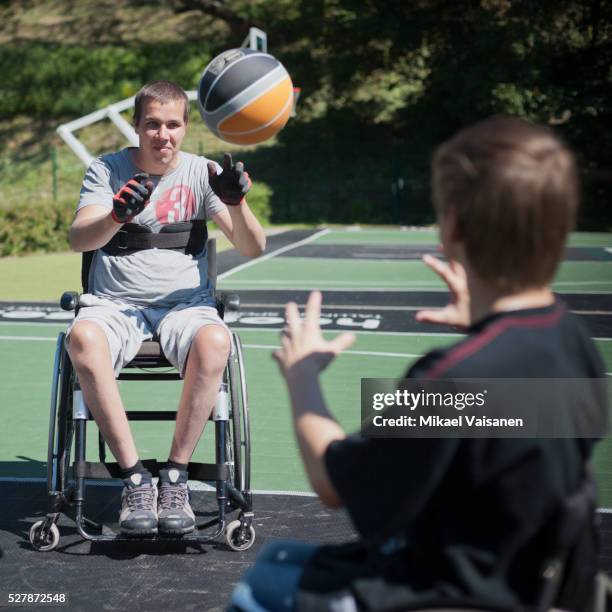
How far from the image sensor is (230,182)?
411cm

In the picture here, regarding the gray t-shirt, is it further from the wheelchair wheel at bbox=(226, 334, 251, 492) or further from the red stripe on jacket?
the red stripe on jacket

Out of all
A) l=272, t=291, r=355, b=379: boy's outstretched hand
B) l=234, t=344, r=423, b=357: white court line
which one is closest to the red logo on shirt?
l=272, t=291, r=355, b=379: boy's outstretched hand

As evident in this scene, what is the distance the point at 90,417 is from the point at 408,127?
26585 mm

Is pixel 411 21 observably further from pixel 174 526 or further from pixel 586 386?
pixel 586 386

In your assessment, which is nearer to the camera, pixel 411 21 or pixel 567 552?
pixel 567 552

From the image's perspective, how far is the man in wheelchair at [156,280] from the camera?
4.00m

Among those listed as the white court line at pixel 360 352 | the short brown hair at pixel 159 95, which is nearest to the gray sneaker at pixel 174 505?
the short brown hair at pixel 159 95

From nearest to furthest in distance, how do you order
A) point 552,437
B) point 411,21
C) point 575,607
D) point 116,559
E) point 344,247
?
1. point 552,437
2. point 575,607
3. point 116,559
4. point 344,247
5. point 411,21

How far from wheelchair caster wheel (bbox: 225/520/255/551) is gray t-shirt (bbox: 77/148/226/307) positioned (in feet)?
3.22

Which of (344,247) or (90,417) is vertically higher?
(90,417)

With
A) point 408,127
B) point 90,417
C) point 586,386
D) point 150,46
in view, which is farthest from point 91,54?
point 586,386

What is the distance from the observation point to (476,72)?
87.9ft

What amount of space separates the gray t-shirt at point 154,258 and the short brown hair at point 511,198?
2802 millimetres

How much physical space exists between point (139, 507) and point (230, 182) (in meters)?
1.31
